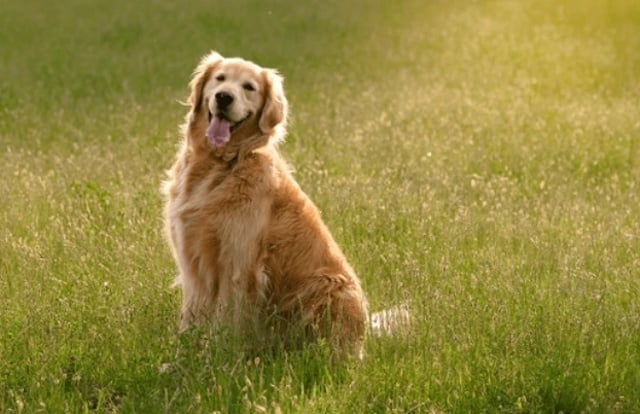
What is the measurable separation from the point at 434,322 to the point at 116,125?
23.9ft

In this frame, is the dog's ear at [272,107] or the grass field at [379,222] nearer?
the grass field at [379,222]

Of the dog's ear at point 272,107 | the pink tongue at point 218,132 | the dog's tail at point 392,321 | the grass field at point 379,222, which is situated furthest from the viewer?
the dog's ear at point 272,107

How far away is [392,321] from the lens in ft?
16.0

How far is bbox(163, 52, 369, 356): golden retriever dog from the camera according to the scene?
496 centimetres

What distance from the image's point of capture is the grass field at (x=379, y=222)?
431cm

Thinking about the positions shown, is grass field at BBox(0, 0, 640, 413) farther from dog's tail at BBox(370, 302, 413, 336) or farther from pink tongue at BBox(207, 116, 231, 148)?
pink tongue at BBox(207, 116, 231, 148)

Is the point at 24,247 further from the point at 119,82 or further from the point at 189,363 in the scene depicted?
the point at 119,82

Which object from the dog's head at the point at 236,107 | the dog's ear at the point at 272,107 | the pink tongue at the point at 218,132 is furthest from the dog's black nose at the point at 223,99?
the dog's ear at the point at 272,107

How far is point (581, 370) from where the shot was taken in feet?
14.2

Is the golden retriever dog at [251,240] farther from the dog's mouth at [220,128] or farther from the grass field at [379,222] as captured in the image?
the grass field at [379,222]

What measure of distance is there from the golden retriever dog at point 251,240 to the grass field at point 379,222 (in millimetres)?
250

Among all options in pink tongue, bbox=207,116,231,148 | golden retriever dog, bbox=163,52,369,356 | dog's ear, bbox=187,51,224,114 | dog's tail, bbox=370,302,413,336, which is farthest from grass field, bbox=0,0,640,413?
dog's ear, bbox=187,51,224,114

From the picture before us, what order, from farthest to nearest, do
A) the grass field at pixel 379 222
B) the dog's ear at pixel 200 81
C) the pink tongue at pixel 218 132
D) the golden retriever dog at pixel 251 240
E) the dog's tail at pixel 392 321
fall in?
the dog's ear at pixel 200 81, the pink tongue at pixel 218 132, the golden retriever dog at pixel 251 240, the dog's tail at pixel 392 321, the grass field at pixel 379 222

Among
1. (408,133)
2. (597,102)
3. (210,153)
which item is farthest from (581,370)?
(597,102)
